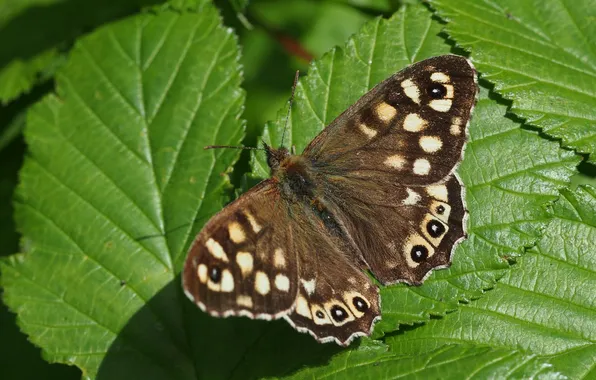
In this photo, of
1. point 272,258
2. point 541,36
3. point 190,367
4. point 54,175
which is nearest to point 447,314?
point 272,258

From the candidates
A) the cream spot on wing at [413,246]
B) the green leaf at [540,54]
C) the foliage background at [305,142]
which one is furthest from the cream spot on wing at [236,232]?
the green leaf at [540,54]

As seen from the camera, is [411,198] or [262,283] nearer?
[262,283]

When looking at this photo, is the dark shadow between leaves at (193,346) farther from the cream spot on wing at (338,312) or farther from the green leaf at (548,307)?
the green leaf at (548,307)

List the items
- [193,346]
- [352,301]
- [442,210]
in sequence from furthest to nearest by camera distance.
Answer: [193,346] → [442,210] → [352,301]

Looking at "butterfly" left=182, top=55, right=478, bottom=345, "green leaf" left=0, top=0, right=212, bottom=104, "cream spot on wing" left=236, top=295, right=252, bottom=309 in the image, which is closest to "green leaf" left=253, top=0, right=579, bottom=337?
"butterfly" left=182, top=55, right=478, bottom=345

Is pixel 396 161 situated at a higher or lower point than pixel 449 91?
lower

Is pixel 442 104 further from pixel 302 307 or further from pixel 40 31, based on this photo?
pixel 40 31

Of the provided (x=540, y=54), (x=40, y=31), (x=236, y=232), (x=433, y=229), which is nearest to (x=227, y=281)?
(x=236, y=232)

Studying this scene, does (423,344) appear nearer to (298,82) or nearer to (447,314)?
(447,314)
